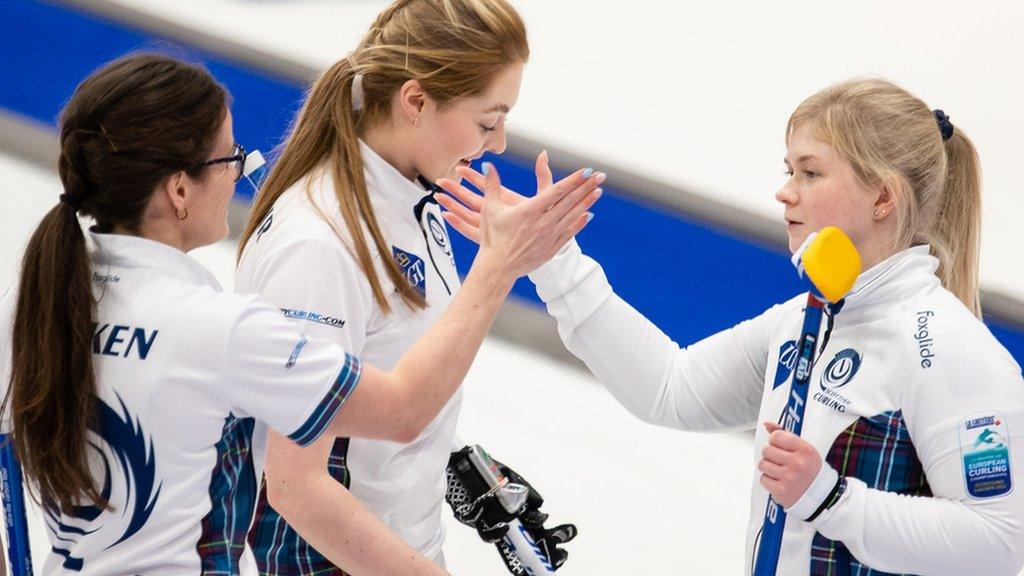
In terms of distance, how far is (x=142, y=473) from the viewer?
1633 mm

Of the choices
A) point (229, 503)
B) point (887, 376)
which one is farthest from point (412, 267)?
Answer: point (887, 376)

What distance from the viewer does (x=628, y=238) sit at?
4359 mm

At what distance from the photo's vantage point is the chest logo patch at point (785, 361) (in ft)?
6.77

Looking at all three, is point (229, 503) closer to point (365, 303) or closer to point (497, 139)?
point (365, 303)

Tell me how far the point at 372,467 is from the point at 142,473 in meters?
0.41

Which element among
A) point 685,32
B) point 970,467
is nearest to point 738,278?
point 685,32

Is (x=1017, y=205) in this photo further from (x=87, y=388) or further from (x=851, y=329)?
(x=87, y=388)

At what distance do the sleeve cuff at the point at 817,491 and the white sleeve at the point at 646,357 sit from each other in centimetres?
38

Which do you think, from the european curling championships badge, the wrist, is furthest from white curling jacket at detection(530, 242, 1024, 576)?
the wrist

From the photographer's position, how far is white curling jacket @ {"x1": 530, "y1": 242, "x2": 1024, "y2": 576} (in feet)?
5.99

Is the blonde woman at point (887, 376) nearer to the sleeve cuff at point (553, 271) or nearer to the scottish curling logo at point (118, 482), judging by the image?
the sleeve cuff at point (553, 271)

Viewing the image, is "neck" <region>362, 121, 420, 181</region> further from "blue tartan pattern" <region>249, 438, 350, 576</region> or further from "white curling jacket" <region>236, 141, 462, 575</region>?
"blue tartan pattern" <region>249, 438, 350, 576</region>

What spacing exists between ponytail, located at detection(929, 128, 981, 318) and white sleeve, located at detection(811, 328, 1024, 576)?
0.68ft

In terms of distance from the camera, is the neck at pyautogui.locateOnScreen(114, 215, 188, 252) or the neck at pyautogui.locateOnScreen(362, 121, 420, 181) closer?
the neck at pyautogui.locateOnScreen(114, 215, 188, 252)
